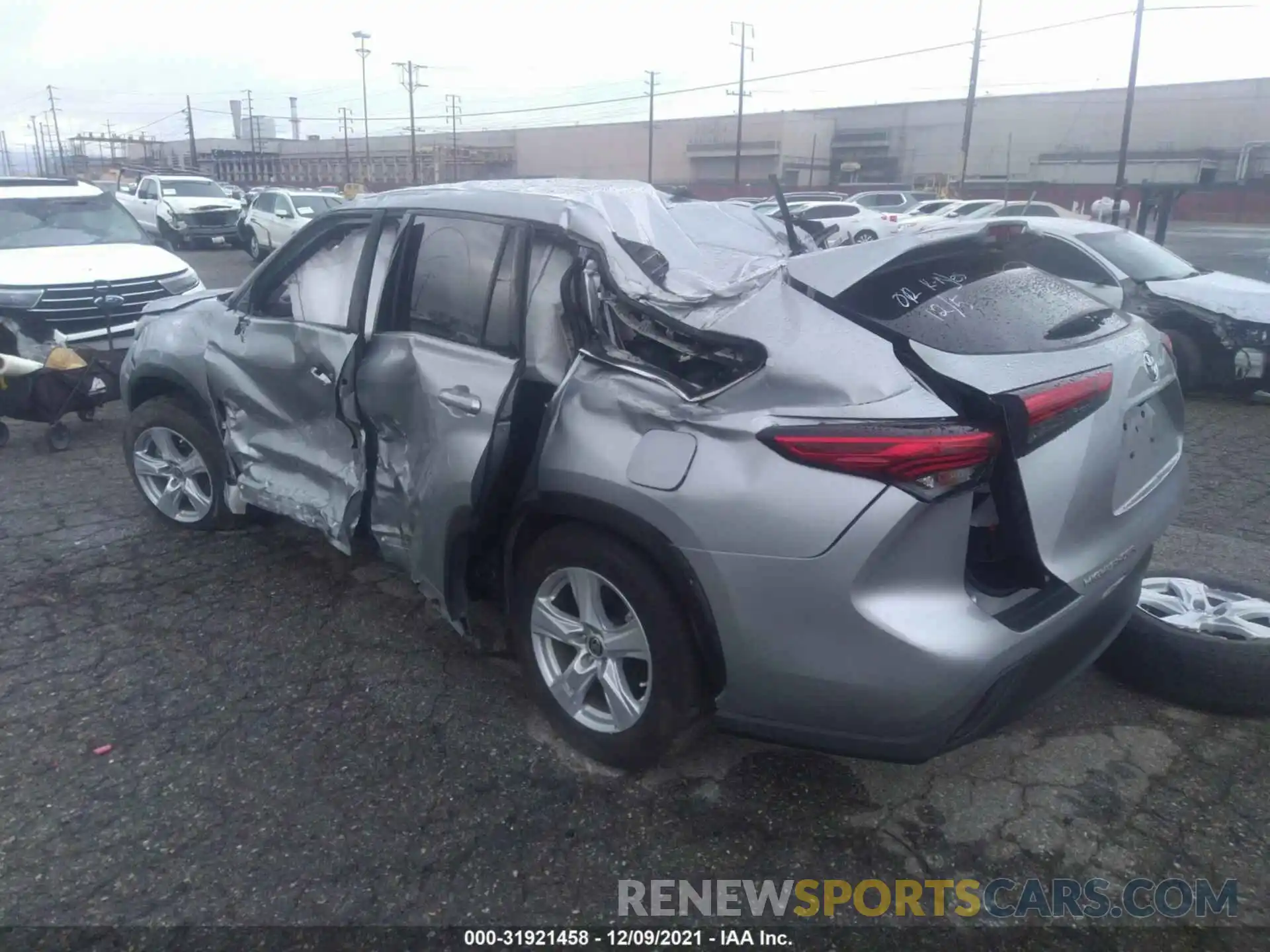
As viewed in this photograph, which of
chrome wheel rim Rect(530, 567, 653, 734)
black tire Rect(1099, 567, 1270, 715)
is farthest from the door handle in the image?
black tire Rect(1099, 567, 1270, 715)

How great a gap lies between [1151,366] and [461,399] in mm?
2239

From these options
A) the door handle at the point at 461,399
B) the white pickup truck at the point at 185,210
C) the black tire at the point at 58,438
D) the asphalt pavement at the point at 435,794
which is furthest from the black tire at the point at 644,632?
the white pickup truck at the point at 185,210

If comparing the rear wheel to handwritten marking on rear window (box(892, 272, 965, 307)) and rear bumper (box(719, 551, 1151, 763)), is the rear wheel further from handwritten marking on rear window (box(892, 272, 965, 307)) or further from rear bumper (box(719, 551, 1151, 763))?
rear bumper (box(719, 551, 1151, 763))

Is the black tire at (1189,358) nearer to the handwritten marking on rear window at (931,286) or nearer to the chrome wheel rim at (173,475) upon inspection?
the handwritten marking on rear window at (931,286)

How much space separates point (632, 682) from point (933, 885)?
1.04 meters

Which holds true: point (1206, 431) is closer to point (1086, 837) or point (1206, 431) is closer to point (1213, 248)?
point (1086, 837)

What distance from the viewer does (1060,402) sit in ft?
8.05

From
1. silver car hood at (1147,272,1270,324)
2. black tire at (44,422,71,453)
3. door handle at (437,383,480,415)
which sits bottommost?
black tire at (44,422,71,453)

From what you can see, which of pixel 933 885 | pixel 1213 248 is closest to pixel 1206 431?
pixel 933 885

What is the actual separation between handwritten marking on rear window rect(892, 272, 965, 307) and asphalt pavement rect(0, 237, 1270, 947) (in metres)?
1.48

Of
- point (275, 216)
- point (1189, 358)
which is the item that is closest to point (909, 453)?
point (1189, 358)

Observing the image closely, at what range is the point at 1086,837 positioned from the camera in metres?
2.71

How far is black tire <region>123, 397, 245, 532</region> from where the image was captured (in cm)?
461

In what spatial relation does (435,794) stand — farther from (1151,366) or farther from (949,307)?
(1151,366)
